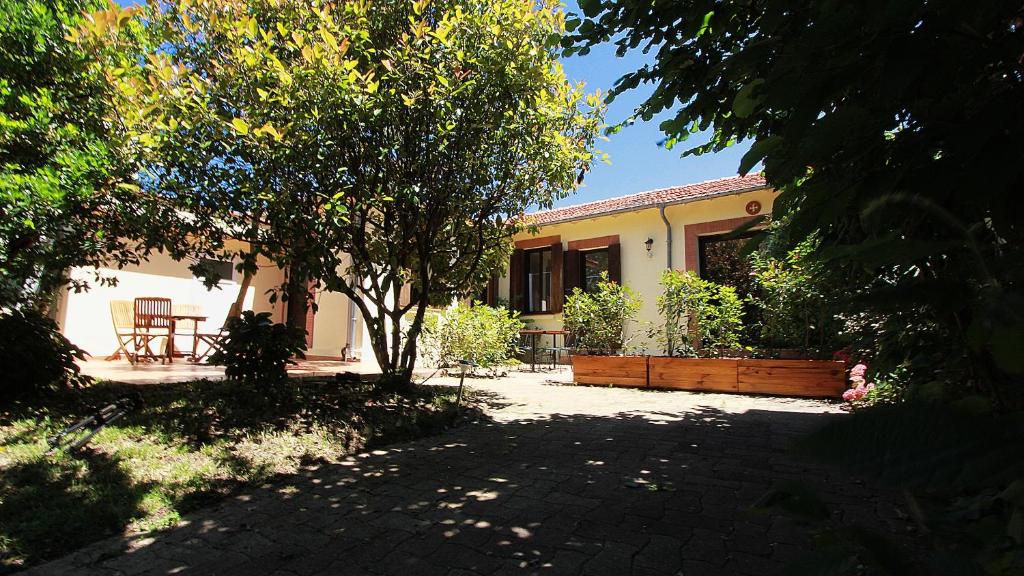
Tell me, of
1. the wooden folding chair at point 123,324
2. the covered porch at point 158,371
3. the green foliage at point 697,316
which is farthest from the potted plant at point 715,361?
the wooden folding chair at point 123,324

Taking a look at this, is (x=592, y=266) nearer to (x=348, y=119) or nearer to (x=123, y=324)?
(x=348, y=119)

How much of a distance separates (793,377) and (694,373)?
1.36 metres

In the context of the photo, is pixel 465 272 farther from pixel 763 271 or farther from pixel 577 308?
pixel 763 271

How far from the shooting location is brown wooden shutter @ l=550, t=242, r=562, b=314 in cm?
1332

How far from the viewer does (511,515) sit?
2.84m

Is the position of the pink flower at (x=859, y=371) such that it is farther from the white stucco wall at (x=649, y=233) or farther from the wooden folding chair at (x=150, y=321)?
the wooden folding chair at (x=150, y=321)

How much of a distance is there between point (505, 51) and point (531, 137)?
0.97 metres

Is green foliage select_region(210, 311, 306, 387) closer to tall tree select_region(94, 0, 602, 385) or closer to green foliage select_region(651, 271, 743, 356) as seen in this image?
tall tree select_region(94, 0, 602, 385)

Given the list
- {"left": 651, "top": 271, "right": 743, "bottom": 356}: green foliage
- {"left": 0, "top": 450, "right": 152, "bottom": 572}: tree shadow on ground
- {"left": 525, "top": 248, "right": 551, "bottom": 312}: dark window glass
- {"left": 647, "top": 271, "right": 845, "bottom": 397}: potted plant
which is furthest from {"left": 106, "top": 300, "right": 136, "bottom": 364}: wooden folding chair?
{"left": 525, "top": 248, "right": 551, "bottom": 312}: dark window glass

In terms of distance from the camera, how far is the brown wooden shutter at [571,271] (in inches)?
523

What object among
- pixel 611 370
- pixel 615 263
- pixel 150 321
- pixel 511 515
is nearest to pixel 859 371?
pixel 611 370

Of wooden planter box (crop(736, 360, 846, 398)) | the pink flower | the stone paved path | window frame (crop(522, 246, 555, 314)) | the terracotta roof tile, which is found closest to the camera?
the stone paved path

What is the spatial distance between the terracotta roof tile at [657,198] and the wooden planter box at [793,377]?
13.4ft

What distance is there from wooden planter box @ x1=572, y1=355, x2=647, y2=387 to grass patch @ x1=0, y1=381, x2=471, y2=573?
3.75 metres
